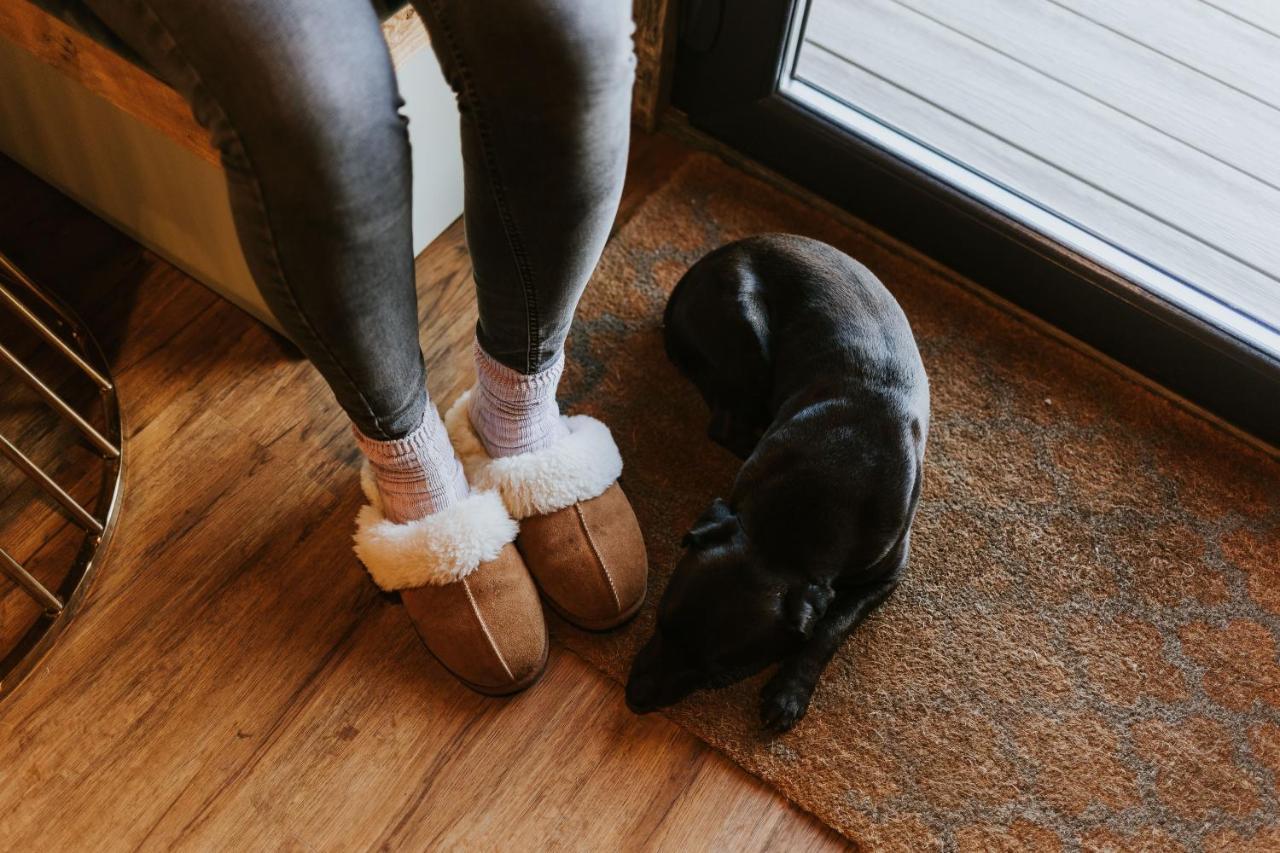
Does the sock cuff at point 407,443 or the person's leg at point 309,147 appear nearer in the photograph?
the person's leg at point 309,147

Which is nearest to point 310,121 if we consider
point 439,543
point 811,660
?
point 439,543

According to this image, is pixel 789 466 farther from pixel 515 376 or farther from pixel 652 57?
pixel 652 57

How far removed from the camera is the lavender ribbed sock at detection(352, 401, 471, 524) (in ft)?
3.59

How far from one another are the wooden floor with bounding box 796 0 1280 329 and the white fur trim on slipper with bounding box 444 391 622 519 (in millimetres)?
652

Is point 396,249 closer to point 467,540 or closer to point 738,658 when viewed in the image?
point 467,540

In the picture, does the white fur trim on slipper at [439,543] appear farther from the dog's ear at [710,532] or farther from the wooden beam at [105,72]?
Answer: the wooden beam at [105,72]

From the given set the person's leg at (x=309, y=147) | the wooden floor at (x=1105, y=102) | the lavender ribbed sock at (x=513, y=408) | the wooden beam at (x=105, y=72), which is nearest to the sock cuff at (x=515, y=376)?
the lavender ribbed sock at (x=513, y=408)

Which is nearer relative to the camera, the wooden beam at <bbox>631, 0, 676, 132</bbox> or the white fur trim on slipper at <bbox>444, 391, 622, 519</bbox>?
the white fur trim on slipper at <bbox>444, 391, 622, 519</bbox>

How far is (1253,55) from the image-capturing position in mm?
1600

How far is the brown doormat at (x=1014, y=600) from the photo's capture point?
122cm

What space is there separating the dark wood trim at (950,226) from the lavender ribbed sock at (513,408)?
1.88 ft

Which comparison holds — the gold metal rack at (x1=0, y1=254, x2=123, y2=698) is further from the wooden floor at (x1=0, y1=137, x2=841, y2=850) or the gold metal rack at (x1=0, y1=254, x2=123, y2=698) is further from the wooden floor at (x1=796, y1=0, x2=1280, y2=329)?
the wooden floor at (x1=796, y1=0, x2=1280, y2=329)

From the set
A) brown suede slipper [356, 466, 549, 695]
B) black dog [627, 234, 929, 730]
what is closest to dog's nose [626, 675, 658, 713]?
black dog [627, 234, 929, 730]

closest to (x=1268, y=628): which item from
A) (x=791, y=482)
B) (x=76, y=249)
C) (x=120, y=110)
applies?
(x=791, y=482)
